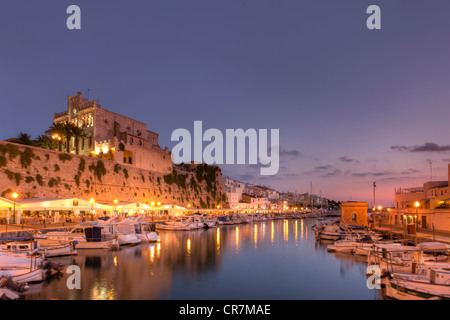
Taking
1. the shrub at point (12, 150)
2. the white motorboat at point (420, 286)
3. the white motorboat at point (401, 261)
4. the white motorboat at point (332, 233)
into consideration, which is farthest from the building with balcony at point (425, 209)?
the shrub at point (12, 150)

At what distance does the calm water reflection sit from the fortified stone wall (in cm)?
1751

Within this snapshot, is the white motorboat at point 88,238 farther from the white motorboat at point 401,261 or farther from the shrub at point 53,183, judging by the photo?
the white motorboat at point 401,261

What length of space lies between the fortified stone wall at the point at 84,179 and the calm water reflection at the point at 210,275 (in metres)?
17.5

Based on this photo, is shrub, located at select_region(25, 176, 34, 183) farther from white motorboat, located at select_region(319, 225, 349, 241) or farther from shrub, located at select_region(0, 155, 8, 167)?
white motorboat, located at select_region(319, 225, 349, 241)

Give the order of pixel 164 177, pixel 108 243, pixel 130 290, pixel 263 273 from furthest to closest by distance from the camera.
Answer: pixel 164 177 < pixel 108 243 < pixel 263 273 < pixel 130 290

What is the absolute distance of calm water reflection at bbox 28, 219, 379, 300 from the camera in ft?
45.9

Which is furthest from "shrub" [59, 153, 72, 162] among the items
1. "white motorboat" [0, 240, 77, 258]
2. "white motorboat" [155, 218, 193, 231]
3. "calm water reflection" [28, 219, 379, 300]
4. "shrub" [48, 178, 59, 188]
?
"white motorboat" [0, 240, 77, 258]

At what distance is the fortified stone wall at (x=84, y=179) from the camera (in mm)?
34594

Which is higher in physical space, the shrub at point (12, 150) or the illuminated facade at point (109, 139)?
the illuminated facade at point (109, 139)

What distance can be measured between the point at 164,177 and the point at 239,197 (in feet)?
131

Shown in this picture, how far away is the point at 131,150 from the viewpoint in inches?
2200
